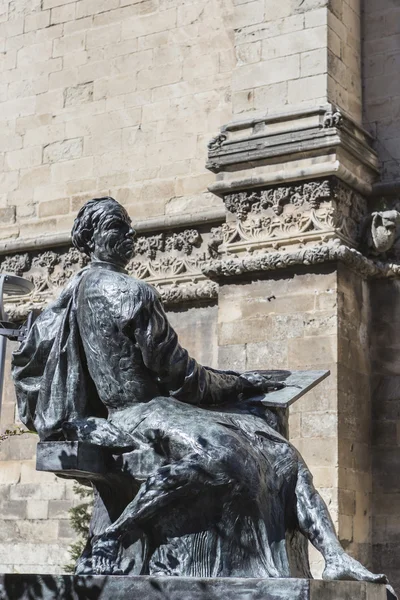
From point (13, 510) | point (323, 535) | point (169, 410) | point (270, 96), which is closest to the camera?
point (323, 535)

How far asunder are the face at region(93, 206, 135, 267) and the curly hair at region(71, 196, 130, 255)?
2 centimetres

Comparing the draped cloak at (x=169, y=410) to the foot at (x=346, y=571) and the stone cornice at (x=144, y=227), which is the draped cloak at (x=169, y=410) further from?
the stone cornice at (x=144, y=227)

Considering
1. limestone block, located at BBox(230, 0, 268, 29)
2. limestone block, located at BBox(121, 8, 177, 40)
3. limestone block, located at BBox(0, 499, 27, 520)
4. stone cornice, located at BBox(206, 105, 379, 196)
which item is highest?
limestone block, located at BBox(121, 8, 177, 40)

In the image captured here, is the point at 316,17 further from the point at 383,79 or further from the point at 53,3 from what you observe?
the point at 53,3

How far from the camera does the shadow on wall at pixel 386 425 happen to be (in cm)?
958

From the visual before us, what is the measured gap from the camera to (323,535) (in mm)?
5309

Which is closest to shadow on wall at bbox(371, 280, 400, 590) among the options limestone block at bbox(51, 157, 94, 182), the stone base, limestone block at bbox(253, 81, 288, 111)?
limestone block at bbox(253, 81, 288, 111)

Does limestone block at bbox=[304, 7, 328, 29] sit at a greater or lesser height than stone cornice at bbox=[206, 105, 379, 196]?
greater

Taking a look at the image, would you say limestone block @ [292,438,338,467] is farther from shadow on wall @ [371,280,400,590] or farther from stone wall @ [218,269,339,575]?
shadow on wall @ [371,280,400,590]

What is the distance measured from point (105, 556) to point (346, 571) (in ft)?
3.61

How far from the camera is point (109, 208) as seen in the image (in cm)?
601

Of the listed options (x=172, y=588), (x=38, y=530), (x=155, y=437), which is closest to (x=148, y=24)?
(x=38, y=530)

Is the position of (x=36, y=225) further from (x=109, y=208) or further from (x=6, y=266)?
(x=109, y=208)

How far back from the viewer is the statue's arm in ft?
18.3
